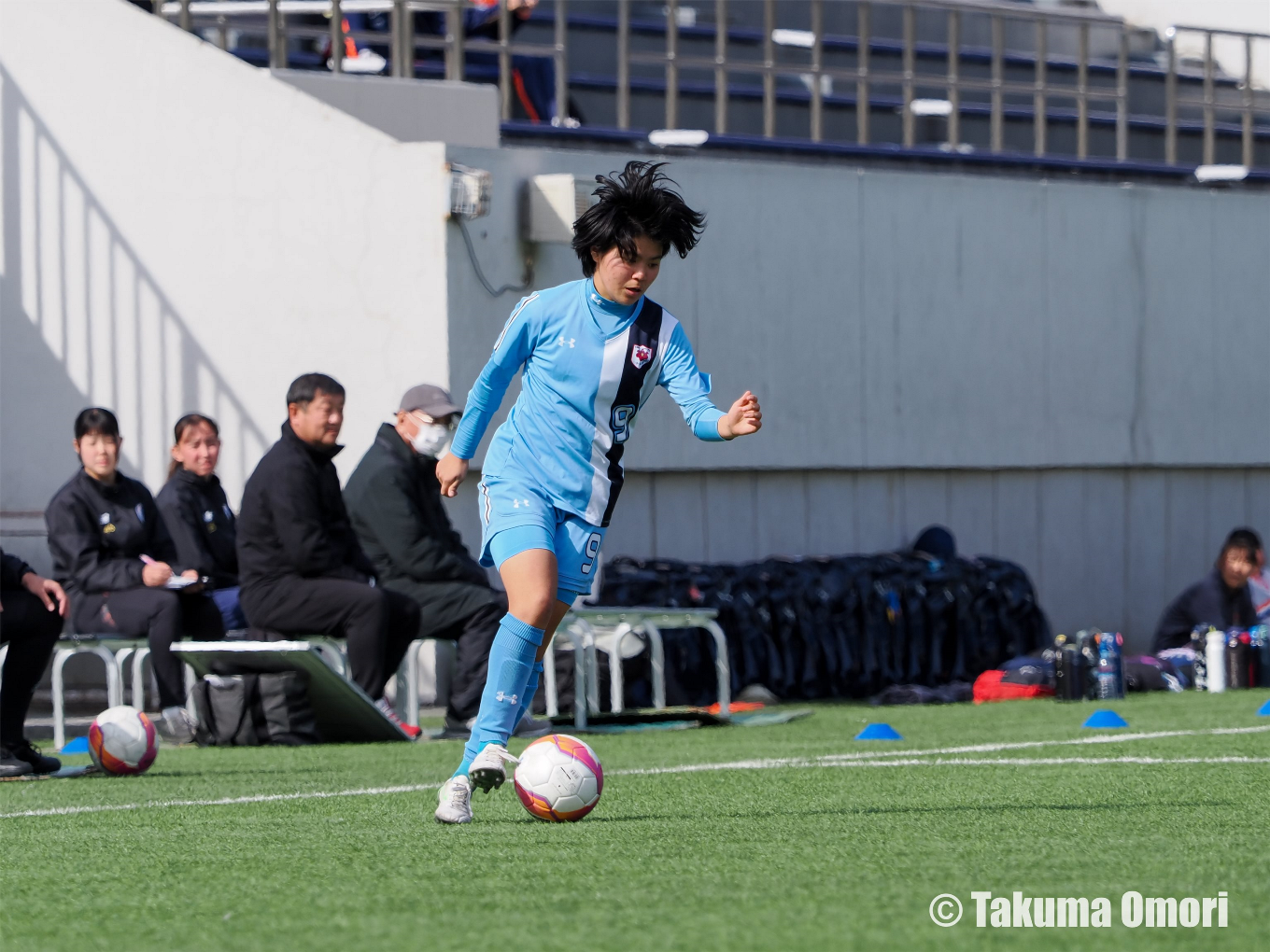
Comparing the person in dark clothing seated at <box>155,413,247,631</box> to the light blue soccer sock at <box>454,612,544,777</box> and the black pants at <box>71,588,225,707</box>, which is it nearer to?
the black pants at <box>71,588,225,707</box>

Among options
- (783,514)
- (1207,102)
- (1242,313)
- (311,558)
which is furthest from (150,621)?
(1207,102)

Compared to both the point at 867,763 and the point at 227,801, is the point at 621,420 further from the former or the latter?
the point at 867,763

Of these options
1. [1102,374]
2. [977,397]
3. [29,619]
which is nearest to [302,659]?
[29,619]

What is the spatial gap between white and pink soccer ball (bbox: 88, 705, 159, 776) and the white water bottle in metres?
6.86

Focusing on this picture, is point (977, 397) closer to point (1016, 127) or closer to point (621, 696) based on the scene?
point (1016, 127)

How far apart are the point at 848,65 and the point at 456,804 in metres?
13.2

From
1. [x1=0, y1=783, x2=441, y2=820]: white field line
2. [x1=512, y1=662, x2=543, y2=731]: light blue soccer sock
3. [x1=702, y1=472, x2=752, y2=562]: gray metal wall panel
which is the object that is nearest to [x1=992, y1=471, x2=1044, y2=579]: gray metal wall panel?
[x1=702, y1=472, x2=752, y2=562]: gray metal wall panel

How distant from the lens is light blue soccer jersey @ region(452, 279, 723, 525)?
17.5ft

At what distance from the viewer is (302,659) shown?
8.27m

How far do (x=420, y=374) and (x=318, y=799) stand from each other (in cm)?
550

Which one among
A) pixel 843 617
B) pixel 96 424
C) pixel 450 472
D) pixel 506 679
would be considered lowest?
pixel 843 617

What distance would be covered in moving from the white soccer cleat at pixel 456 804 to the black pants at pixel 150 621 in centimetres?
438

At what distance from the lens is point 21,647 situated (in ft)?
22.6

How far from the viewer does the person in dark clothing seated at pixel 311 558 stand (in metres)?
8.76
